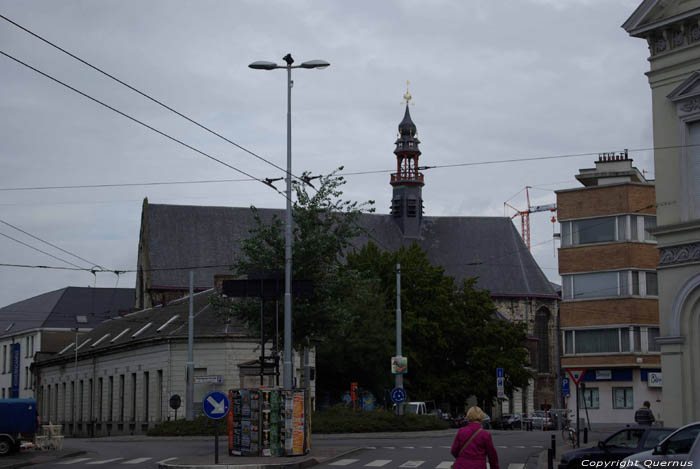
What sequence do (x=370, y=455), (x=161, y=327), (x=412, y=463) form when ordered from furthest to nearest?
(x=161, y=327)
(x=370, y=455)
(x=412, y=463)

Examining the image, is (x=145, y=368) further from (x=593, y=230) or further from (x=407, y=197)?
(x=407, y=197)

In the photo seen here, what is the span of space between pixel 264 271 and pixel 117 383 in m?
25.7

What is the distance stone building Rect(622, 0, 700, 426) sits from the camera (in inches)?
933

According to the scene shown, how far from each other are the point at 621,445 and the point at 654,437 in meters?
1.11

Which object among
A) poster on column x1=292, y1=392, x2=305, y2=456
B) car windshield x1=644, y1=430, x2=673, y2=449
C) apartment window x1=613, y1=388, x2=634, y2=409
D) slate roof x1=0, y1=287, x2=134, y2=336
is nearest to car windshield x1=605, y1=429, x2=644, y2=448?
car windshield x1=644, y1=430, x2=673, y2=449

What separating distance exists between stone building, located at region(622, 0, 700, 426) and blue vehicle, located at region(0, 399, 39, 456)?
18.4 m

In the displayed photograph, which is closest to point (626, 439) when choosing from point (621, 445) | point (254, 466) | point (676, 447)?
point (621, 445)

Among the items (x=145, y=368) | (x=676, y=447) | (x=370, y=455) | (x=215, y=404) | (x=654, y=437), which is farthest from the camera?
(x=145, y=368)

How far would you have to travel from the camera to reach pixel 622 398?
4625 cm

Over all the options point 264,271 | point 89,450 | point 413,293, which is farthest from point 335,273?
point 413,293

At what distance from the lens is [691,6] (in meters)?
23.4

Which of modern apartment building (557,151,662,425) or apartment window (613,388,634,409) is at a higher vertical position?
modern apartment building (557,151,662,425)

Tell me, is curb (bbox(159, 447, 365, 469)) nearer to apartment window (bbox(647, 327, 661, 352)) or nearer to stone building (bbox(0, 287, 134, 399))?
apartment window (bbox(647, 327, 661, 352))

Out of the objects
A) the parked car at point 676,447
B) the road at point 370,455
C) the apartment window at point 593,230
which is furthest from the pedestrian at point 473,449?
the apartment window at point 593,230
